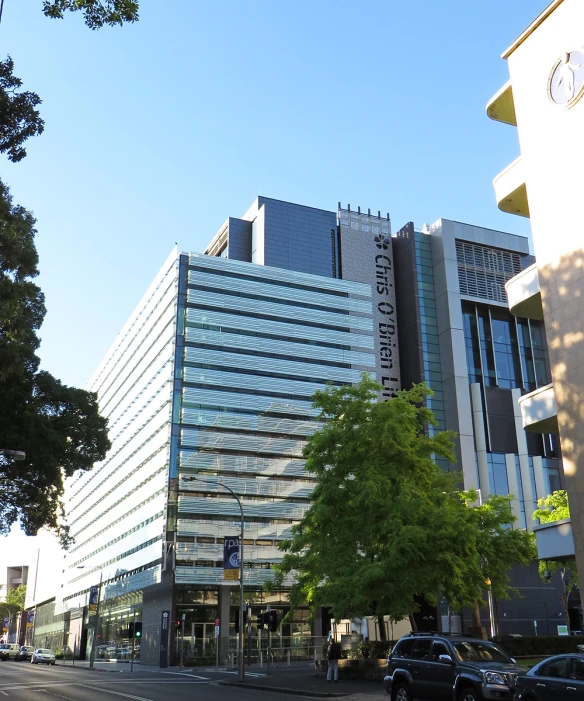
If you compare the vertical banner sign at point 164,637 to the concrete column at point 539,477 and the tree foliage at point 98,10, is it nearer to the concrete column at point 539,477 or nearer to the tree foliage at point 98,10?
the concrete column at point 539,477

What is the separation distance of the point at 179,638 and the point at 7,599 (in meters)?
123

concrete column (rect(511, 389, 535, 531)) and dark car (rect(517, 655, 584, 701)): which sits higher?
concrete column (rect(511, 389, 535, 531))

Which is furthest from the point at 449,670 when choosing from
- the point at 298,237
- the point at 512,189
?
the point at 298,237

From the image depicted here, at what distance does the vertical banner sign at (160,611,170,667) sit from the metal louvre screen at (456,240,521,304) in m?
42.3

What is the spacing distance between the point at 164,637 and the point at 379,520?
119ft

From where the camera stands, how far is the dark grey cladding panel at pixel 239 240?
264ft

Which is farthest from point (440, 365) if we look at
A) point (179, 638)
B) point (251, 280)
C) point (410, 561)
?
point (410, 561)

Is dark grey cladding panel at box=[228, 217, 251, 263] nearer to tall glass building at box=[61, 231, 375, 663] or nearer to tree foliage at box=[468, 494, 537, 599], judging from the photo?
tall glass building at box=[61, 231, 375, 663]

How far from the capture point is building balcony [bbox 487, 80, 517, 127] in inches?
1022

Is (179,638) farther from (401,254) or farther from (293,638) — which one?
(401,254)

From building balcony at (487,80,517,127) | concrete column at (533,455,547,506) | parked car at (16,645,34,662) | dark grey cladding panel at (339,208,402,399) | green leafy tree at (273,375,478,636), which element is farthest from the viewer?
dark grey cladding panel at (339,208,402,399)

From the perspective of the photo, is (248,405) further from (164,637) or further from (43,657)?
(43,657)

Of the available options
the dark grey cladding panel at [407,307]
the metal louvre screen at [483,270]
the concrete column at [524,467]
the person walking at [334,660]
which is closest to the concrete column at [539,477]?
the concrete column at [524,467]

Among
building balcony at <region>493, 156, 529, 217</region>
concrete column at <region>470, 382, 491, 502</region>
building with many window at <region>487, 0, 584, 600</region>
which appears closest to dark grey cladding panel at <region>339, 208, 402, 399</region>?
concrete column at <region>470, 382, 491, 502</region>
